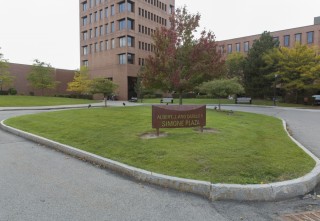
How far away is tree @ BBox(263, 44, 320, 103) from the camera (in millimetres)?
A: 29891

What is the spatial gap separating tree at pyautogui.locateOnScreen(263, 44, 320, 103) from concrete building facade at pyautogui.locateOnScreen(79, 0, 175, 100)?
27817 millimetres

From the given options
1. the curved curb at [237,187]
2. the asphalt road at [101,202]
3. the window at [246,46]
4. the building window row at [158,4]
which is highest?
the building window row at [158,4]

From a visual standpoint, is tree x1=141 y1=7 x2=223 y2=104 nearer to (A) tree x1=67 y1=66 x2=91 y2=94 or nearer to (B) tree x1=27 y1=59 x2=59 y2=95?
(B) tree x1=27 y1=59 x2=59 y2=95

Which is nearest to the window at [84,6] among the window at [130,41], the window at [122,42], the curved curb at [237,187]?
the window at [122,42]

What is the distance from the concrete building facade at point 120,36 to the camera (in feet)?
175

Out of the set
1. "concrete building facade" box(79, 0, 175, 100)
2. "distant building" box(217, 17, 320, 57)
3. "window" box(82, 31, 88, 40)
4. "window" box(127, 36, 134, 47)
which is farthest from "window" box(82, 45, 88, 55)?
"distant building" box(217, 17, 320, 57)

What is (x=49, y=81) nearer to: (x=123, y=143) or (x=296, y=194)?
(x=123, y=143)

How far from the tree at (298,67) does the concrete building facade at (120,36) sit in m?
27.8

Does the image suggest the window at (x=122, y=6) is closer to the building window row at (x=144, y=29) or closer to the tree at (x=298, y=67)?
the building window row at (x=144, y=29)

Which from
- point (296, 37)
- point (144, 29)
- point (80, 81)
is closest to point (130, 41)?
point (144, 29)

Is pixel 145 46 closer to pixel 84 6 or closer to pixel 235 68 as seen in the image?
pixel 84 6

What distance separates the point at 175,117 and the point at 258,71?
30859 mm

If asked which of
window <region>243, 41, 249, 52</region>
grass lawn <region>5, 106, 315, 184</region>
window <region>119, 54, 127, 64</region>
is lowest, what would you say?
grass lawn <region>5, 106, 315, 184</region>

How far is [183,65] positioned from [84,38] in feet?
168
